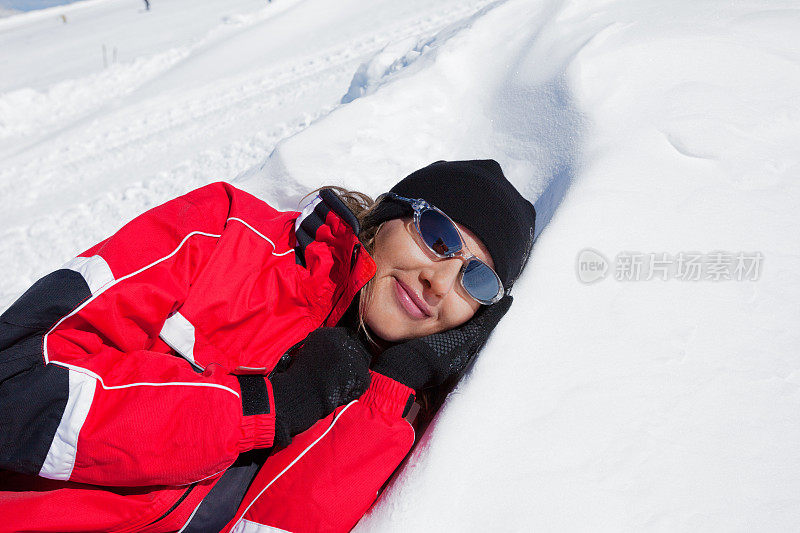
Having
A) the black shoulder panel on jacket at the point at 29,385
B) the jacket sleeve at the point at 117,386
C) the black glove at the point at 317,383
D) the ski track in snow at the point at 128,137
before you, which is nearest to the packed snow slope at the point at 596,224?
the ski track in snow at the point at 128,137

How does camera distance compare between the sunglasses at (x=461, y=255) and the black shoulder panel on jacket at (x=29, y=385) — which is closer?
the black shoulder panel on jacket at (x=29, y=385)

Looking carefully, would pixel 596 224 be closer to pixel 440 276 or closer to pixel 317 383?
pixel 440 276

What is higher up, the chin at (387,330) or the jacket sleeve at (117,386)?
the jacket sleeve at (117,386)

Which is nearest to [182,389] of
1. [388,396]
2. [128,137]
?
[388,396]

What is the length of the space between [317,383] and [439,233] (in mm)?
586

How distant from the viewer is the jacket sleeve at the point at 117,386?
1.17 m

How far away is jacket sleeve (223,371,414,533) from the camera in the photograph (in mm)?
1331

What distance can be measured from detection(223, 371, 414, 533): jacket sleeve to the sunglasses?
0.38 metres

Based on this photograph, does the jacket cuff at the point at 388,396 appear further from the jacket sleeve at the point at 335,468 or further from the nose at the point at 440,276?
the nose at the point at 440,276

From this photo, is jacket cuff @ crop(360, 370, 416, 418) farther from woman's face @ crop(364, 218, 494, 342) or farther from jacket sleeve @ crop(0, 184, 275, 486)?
jacket sleeve @ crop(0, 184, 275, 486)

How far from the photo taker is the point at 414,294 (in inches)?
62.7

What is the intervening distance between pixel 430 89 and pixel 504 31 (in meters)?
0.61

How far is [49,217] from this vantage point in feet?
11.1

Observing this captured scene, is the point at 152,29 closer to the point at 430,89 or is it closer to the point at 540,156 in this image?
the point at 430,89
